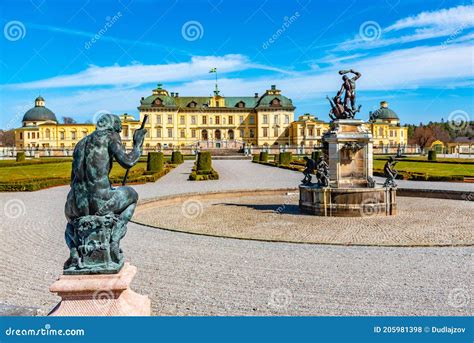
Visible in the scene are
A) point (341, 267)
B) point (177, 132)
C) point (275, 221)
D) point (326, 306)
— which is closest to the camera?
point (326, 306)

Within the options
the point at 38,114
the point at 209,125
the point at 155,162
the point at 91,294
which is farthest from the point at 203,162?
the point at 38,114

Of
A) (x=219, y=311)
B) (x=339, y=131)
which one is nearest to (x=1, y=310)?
(x=219, y=311)

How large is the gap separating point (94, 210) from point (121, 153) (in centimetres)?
61

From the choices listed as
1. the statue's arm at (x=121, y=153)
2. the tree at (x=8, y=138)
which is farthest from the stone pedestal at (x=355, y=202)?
the tree at (x=8, y=138)

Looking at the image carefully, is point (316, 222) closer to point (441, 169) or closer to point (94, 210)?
point (94, 210)

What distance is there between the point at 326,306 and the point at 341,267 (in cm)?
171

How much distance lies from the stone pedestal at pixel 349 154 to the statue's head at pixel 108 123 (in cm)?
901

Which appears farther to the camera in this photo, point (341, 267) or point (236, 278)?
point (341, 267)

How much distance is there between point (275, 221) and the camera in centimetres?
1140

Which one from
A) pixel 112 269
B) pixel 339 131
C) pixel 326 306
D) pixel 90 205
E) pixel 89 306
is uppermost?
pixel 339 131

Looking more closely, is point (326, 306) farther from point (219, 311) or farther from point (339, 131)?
point (339, 131)

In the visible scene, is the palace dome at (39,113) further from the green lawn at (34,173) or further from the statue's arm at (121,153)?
the statue's arm at (121,153)

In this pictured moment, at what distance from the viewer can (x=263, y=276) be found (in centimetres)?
644

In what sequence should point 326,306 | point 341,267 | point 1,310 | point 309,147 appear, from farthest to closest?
point 309,147
point 341,267
point 326,306
point 1,310
